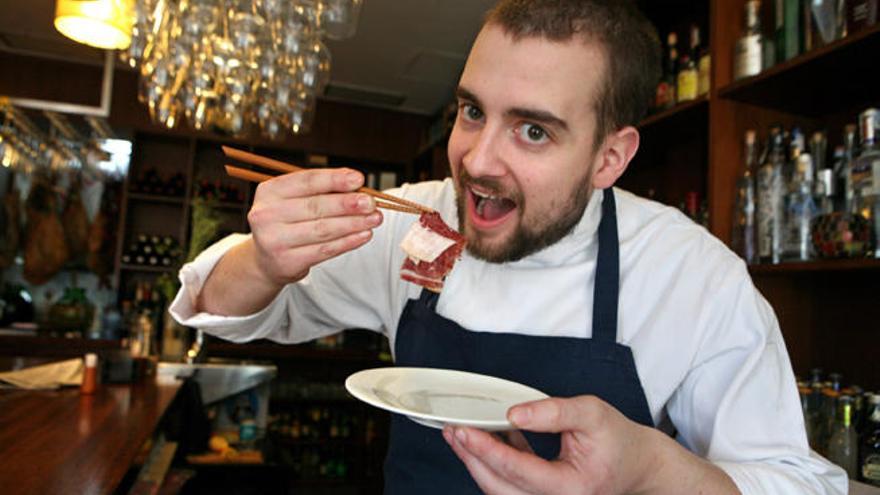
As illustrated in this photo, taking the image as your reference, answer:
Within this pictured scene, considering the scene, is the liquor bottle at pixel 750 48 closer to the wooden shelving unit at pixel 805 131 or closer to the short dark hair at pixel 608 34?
the wooden shelving unit at pixel 805 131

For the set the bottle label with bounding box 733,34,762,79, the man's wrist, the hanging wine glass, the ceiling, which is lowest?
the man's wrist

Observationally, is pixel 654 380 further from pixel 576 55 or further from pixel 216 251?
pixel 216 251

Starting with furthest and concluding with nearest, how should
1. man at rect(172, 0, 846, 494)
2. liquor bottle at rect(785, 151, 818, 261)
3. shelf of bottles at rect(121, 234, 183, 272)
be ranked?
shelf of bottles at rect(121, 234, 183, 272) < liquor bottle at rect(785, 151, 818, 261) < man at rect(172, 0, 846, 494)

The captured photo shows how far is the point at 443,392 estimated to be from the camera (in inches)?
37.9

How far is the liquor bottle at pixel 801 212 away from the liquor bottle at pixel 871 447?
43 cm

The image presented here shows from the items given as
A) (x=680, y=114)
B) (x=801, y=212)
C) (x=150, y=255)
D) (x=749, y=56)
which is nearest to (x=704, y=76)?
(x=680, y=114)

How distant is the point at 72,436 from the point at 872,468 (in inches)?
81.3

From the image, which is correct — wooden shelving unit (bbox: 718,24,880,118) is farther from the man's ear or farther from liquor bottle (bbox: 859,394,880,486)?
liquor bottle (bbox: 859,394,880,486)

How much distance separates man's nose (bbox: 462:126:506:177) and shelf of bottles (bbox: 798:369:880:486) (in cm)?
114

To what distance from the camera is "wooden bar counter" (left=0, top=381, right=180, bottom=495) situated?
1.36m

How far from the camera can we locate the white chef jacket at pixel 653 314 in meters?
1.08

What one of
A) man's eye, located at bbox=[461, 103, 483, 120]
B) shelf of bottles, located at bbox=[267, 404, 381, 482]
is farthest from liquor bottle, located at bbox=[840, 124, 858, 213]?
shelf of bottles, located at bbox=[267, 404, 381, 482]

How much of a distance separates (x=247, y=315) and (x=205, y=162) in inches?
191

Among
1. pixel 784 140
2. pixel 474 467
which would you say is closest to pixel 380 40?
pixel 784 140
